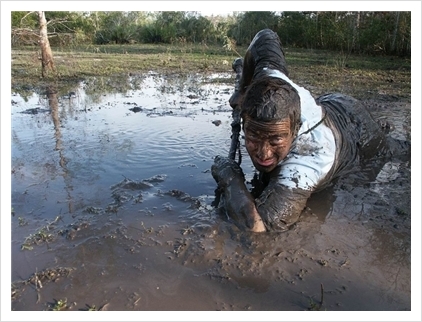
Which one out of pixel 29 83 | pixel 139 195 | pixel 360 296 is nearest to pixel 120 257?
pixel 139 195

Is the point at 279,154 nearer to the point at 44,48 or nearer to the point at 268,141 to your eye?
the point at 268,141

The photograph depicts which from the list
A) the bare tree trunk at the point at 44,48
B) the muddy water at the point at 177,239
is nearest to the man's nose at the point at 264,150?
the muddy water at the point at 177,239

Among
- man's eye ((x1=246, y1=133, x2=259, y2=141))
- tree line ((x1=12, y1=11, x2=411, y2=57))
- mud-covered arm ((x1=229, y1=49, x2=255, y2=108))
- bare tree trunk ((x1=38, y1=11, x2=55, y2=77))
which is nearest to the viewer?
man's eye ((x1=246, y1=133, x2=259, y2=141))

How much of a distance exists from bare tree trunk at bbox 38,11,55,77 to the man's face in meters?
8.42

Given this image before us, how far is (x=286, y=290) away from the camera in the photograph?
2178mm

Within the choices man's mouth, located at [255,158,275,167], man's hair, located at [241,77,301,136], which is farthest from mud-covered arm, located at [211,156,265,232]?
man's hair, located at [241,77,301,136]

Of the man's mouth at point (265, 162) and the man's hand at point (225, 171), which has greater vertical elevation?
the man's mouth at point (265, 162)

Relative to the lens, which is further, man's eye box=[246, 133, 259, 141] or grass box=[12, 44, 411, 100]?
grass box=[12, 44, 411, 100]

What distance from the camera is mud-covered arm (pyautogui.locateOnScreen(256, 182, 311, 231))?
2654 millimetres

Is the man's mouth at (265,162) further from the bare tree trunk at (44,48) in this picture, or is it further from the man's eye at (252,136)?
the bare tree trunk at (44,48)

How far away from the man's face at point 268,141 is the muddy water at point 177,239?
20.7 inches

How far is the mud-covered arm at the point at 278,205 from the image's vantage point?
2654 millimetres

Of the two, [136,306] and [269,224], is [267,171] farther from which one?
[136,306]

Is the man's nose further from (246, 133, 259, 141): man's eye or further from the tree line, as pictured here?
the tree line
